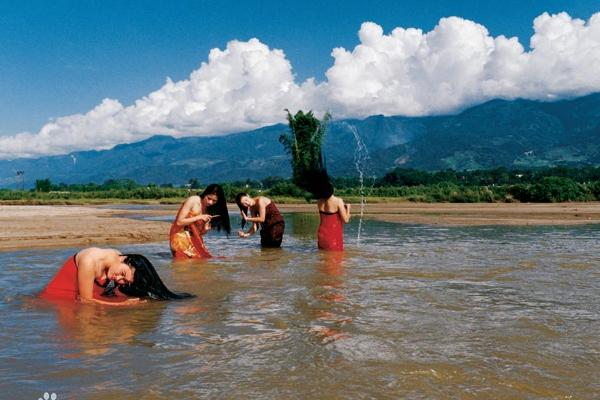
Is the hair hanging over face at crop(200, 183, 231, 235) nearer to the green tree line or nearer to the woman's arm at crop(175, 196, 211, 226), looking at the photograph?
the woman's arm at crop(175, 196, 211, 226)

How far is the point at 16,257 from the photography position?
11.3 metres

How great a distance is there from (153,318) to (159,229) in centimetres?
1275

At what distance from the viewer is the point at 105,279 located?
633 centimetres

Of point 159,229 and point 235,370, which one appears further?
point 159,229

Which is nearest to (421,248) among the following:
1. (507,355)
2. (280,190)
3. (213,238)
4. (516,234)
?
(516,234)

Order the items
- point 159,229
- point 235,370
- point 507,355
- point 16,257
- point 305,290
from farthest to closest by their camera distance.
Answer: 1. point 159,229
2. point 16,257
3. point 305,290
4. point 507,355
5. point 235,370

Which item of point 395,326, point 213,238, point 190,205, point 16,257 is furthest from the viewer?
point 213,238

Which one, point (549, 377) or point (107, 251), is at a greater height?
point (107, 251)

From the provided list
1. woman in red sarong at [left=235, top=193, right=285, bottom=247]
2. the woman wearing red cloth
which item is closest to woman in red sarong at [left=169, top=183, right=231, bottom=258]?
woman in red sarong at [left=235, top=193, right=285, bottom=247]

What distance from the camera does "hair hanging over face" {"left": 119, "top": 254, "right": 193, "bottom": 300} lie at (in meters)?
6.26

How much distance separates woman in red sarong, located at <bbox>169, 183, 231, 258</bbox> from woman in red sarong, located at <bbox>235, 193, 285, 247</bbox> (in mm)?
1071

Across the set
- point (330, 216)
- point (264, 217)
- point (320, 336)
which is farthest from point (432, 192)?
point (320, 336)

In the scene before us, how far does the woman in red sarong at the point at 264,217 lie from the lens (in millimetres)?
11966

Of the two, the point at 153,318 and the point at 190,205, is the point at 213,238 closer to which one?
the point at 190,205
